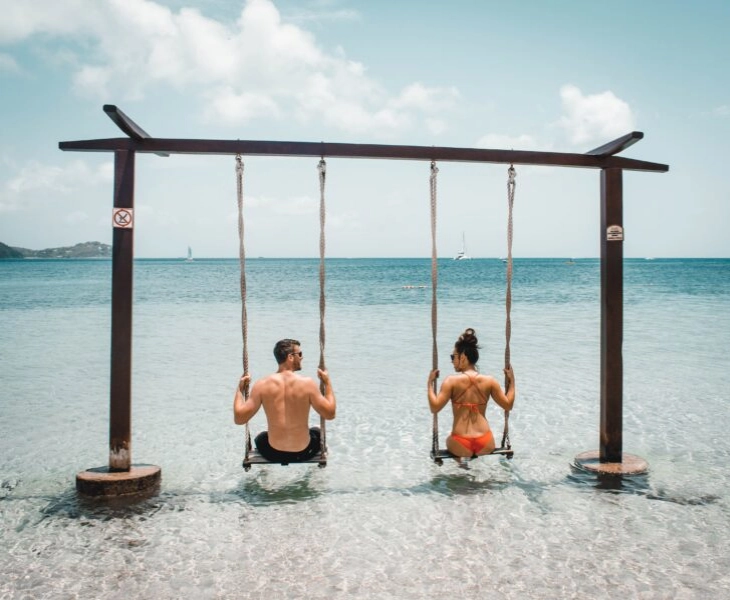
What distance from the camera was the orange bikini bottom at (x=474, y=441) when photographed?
5488 millimetres

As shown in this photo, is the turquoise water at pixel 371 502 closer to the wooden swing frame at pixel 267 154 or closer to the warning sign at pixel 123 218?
the wooden swing frame at pixel 267 154

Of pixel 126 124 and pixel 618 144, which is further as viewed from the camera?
pixel 618 144

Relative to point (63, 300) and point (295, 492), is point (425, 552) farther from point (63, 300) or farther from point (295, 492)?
point (63, 300)

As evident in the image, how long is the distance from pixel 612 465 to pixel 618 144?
3142 mm

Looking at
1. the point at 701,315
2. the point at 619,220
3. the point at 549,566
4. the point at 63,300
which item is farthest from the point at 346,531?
the point at 63,300

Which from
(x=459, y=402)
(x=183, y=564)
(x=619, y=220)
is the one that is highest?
(x=619, y=220)

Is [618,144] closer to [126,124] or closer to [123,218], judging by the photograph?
[126,124]

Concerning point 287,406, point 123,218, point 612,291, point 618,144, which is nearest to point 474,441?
point 287,406

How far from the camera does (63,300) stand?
129 ft

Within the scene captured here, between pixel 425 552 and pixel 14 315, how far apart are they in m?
28.8

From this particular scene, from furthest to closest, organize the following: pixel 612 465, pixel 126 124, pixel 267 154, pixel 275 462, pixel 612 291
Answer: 1. pixel 612 465
2. pixel 612 291
3. pixel 267 154
4. pixel 275 462
5. pixel 126 124

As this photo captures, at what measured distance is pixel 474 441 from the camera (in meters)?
5.50

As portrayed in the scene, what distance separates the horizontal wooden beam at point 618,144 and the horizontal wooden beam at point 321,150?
10cm

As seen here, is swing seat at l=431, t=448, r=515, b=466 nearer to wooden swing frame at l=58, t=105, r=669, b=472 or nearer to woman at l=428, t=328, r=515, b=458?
woman at l=428, t=328, r=515, b=458
